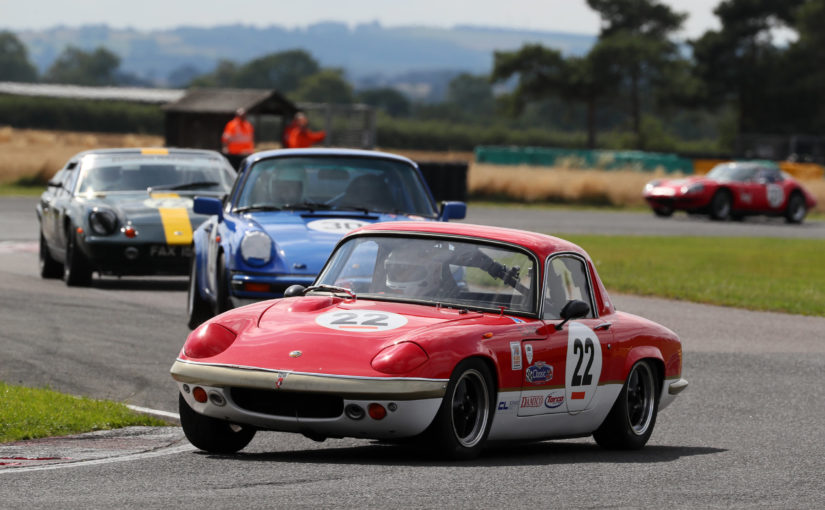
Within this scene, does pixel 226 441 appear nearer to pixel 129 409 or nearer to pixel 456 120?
pixel 129 409

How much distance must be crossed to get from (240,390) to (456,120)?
181064 mm

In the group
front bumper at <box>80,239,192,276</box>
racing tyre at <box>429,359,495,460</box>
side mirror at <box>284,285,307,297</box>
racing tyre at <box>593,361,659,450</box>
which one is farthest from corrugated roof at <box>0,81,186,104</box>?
racing tyre at <box>429,359,495,460</box>

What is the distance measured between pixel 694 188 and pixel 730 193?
3.55ft

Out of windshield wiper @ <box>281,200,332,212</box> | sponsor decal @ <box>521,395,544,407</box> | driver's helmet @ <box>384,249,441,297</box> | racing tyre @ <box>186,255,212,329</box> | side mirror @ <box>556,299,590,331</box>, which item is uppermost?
driver's helmet @ <box>384,249,441,297</box>

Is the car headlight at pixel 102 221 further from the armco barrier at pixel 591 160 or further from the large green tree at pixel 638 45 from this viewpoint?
the large green tree at pixel 638 45

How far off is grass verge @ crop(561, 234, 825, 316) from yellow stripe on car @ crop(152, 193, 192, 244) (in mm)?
5839

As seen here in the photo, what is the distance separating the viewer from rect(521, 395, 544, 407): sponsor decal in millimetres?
7386

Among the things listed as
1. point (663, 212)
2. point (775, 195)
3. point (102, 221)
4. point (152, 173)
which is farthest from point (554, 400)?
point (775, 195)

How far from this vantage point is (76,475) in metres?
6.32

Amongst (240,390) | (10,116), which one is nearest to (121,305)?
(240,390)

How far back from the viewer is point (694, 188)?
35.7m

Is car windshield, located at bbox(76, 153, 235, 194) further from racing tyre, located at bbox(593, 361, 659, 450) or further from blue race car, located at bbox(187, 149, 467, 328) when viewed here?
racing tyre, located at bbox(593, 361, 659, 450)

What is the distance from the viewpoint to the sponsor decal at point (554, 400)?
25.0 ft

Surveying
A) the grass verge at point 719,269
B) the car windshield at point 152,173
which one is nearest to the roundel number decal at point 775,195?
the grass verge at point 719,269
